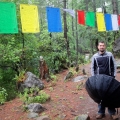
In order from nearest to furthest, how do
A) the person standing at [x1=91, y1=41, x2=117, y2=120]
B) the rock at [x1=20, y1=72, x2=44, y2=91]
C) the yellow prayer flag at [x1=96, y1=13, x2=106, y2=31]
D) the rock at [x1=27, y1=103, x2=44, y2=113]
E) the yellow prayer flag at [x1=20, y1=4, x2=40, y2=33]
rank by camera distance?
1. the person standing at [x1=91, y1=41, x2=117, y2=120]
2. the rock at [x1=27, y1=103, x2=44, y2=113]
3. the yellow prayer flag at [x1=20, y1=4, x2=40, y2=33]
4. the rock at [x1=20, y1=72, x2=44, y2=91]
5. the yellow prayer flag at [x1=96, y1=13, x2=106, y2=31]

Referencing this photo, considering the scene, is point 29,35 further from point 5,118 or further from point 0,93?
point 5,118

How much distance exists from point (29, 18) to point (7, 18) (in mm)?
882

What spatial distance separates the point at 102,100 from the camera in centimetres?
441

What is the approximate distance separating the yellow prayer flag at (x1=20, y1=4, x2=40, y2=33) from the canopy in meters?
4.23

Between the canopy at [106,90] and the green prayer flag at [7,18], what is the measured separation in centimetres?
408

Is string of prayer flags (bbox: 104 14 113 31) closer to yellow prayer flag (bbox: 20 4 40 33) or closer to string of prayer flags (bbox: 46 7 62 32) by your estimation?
string of prayer flags (bbox: 46 7 62 32)

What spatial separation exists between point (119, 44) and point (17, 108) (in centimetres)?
1011

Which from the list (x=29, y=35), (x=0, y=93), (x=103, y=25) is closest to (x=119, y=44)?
(x=103, y=25)

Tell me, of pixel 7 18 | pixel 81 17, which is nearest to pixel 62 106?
pixel 7 18

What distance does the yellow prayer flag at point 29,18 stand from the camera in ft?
25.8

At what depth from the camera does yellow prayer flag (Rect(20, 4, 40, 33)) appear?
7863 millimetres

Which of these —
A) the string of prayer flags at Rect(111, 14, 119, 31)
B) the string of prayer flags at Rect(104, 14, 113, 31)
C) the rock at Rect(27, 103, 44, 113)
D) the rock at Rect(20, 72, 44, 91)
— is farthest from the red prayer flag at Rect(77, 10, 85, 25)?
the rock at Rect(27, 103, 44, 113)

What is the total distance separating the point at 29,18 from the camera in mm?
7996

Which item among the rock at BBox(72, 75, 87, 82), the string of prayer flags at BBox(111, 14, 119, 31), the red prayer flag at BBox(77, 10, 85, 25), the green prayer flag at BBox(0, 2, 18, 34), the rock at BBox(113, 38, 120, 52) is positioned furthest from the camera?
the rock at BBox(113, 38, 120, 52)
